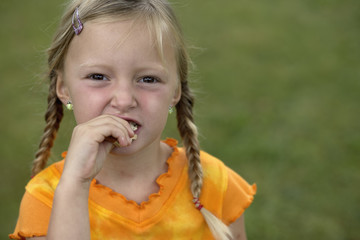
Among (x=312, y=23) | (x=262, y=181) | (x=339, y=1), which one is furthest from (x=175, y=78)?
(x=339, y=1)

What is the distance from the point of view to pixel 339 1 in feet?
28.6

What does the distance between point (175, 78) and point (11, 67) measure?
A: 16.0ft

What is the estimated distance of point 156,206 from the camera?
221 cm

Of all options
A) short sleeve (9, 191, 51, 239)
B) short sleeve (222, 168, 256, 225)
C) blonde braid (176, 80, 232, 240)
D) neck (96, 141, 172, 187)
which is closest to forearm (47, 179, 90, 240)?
short sleeve (9, 191, 51, 239)

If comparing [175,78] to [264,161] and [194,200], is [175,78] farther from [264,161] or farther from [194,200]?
[264,161]

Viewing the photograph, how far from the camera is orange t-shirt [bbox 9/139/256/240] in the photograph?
2.12m

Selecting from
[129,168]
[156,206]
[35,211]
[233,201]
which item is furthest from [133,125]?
[233,201]

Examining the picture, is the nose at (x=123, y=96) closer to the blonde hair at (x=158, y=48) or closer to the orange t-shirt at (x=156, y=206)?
the blonde hair at (x=158, y=48)

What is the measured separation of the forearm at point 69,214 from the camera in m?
1.80

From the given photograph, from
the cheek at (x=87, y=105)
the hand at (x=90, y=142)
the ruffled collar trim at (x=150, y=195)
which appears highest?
the cheek at (x=87, y=105)

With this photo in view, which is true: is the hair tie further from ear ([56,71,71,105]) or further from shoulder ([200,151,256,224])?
ear ([56,71,71,105])

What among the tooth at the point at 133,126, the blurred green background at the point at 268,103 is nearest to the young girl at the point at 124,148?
the tooth at the point at 133,126

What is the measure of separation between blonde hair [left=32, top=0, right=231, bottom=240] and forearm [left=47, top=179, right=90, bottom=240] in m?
0.62

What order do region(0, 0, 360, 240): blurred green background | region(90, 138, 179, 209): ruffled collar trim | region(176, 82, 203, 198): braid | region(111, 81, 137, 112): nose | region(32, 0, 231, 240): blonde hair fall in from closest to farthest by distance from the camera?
region(111, 81, 137, 112): nose
region(32, 0, 231, 240): blonde hair
region(90, 138, 179, 209): ruffled collar trim
region(176, 82, 203, 198): braid
region(0, 0, 360, 240): blurred green background
